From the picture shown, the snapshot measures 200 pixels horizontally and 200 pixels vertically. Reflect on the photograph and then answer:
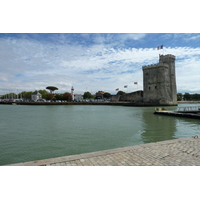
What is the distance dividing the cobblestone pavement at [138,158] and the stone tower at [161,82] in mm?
44872

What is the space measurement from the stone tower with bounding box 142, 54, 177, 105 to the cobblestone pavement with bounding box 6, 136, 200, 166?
1767 inches

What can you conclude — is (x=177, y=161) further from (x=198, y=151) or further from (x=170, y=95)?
(x=170, y=95)

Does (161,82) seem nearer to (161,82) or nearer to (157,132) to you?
(161,82)

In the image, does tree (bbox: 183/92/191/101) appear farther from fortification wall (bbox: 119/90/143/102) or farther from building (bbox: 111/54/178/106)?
building (bbox: 111/54/178/106)

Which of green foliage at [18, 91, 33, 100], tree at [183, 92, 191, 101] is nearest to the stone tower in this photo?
tree at [183, 92, 191, 101]

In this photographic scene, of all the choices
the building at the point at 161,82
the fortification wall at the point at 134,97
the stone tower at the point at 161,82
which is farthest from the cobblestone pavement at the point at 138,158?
the fortification wall at the point at 134,97

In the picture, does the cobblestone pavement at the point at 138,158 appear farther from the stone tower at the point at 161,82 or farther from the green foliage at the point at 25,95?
the green foliage at the point at 25,95

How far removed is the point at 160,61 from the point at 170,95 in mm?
11847

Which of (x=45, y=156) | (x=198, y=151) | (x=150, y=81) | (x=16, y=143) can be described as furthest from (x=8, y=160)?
(x=150, y=81)

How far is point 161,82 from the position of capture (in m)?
49.3

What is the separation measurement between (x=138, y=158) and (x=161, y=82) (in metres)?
49.0

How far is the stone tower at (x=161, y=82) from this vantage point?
49125 millimetres

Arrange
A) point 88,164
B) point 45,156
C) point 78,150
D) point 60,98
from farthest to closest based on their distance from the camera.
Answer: point 60,98 → point 78,150 → point 45,156 → point 88,164

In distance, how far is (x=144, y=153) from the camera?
4742 mm
